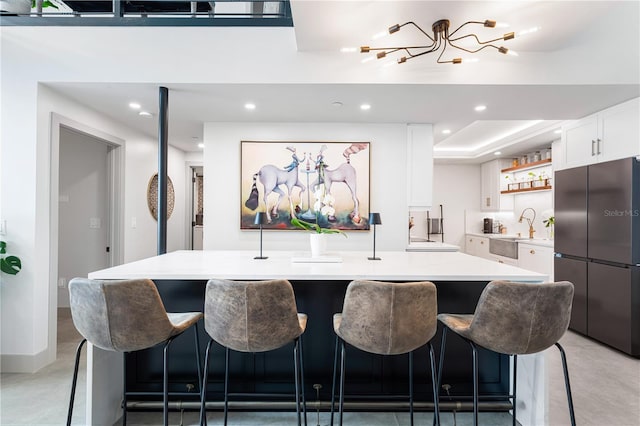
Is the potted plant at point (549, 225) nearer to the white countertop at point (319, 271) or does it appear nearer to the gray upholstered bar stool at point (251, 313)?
the white countertop at point (319, 271)

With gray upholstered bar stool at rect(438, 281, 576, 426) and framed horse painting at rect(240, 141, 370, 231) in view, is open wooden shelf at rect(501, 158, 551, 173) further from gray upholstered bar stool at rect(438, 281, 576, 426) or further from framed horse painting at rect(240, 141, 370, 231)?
gray upholstered bar stool at rect(438, 281, 576, 426)

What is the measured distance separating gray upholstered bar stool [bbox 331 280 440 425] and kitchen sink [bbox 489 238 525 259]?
4.45 meters

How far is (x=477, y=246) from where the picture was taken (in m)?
6.36

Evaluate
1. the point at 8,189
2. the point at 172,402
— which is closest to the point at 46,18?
the point at 8,189

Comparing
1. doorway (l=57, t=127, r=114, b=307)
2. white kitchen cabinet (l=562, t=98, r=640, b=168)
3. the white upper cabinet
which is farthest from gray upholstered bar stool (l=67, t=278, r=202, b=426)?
white kitchen cabinet (l=562, t=98, r=640, b=168)

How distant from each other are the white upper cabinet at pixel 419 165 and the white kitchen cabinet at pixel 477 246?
2889 millimetres

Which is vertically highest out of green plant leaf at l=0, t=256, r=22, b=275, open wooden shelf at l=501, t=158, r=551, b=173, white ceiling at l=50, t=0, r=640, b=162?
white ceiling at l=50, t=0, r=640, b=162

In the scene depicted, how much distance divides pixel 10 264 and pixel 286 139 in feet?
9.29

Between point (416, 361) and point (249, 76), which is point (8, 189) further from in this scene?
point (416, 361)

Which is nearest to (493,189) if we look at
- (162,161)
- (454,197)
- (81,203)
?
(454,197)

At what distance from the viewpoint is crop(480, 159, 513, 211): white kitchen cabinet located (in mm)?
6156

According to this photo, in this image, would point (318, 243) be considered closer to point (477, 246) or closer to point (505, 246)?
point (505, 246)

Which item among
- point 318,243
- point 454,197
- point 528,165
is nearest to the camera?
point 318,243

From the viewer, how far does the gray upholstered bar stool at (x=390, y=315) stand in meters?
1.47
